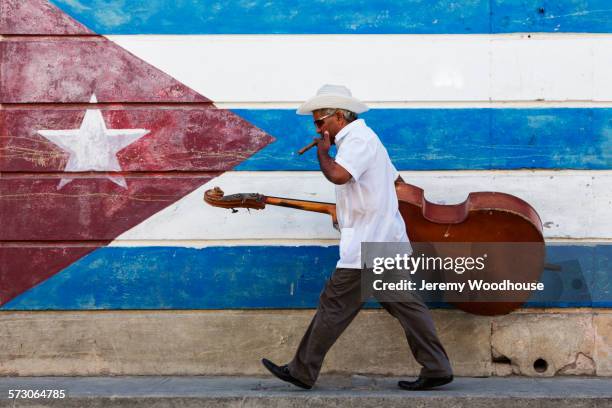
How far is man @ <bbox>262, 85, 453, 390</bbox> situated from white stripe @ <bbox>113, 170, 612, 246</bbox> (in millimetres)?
687

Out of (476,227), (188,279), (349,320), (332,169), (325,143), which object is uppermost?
(325,143)

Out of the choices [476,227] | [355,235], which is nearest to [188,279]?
[355,235]

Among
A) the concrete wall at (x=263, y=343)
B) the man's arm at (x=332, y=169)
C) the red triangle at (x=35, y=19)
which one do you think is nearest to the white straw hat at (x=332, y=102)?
the man's arm at (x=332, y=169)

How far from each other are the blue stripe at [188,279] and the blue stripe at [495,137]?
81 centimetres

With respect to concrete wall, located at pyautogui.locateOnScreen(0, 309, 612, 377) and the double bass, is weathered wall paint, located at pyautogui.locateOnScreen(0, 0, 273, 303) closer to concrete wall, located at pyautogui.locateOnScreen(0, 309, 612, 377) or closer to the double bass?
concrete wall, located at pyautogui.locateOnScreen(0, 309, 612, 377)

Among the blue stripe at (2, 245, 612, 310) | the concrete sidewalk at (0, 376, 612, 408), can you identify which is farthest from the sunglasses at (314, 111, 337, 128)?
the concrete sidewalk at (0, 376, 612, 408)

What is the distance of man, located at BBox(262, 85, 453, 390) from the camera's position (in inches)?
183

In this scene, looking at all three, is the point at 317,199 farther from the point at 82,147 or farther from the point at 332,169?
the point at 82,147

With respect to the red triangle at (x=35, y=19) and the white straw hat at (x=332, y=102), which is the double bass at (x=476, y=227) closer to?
the white straw hat at (x=332, y=102)

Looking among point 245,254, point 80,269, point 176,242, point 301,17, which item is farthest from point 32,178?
point 301,17

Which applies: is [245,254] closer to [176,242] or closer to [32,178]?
[176,242]

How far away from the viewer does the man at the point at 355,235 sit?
4.66 m

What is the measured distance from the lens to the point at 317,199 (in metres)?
5.40

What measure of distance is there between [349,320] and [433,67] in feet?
5.56
